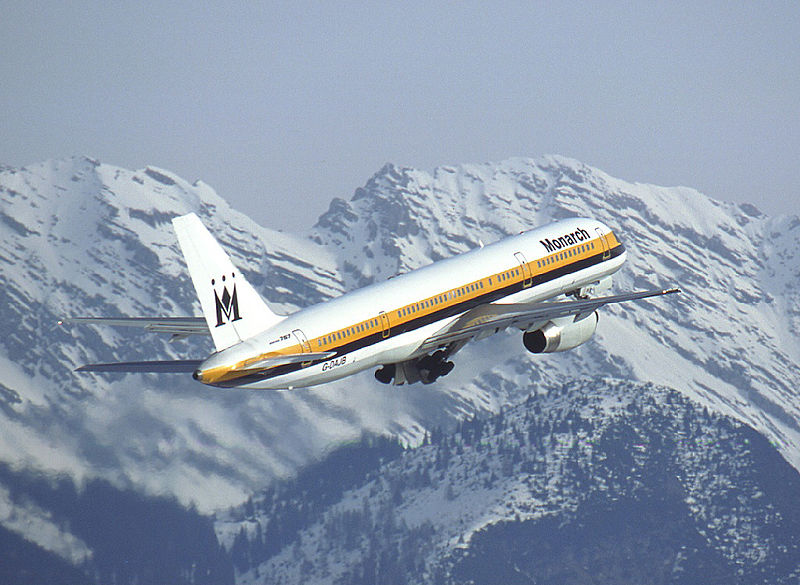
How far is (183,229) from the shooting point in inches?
2899

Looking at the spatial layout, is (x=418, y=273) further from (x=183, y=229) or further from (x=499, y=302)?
(x=183, y=229)

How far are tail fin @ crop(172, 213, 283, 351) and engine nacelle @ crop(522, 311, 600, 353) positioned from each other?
19288mm

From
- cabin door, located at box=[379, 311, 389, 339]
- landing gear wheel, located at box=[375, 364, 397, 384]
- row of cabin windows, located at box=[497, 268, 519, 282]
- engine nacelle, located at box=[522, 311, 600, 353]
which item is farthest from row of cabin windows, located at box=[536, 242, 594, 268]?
cabin door, located at box=[379, 311, 389, 339]

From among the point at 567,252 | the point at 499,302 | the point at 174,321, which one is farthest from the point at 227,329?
the point at 567,252

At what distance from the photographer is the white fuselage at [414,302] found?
74812mm

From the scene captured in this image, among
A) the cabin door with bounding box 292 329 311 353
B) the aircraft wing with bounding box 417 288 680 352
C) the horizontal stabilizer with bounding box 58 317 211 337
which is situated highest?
the horizontal stabilizer with bounding box 58 317 211 337

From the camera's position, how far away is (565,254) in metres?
94.1

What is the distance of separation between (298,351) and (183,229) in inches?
369

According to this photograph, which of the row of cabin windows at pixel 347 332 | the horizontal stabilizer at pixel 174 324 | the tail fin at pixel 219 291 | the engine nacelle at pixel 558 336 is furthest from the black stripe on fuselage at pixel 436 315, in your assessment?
the horizontal stabilizer at pixel 174 324

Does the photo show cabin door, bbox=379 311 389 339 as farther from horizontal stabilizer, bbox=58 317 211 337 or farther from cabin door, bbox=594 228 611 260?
cabin door, bbox=594 228 611 260

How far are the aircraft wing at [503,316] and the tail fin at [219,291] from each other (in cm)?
1177

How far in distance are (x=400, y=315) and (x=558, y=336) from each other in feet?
41.1

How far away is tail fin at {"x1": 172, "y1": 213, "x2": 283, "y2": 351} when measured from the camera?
73.8m

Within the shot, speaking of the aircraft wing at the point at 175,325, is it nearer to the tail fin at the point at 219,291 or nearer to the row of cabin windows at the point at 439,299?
the tail fin at the point at 219,291
